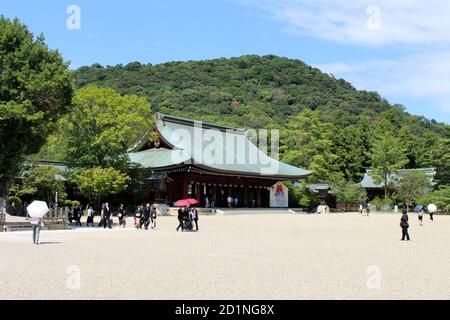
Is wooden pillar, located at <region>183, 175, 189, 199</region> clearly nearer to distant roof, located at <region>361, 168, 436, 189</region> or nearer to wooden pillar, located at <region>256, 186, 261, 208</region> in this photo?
wooden pillar, located at <region>256, 186, 261, 208</region>

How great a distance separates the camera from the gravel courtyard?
9031mm

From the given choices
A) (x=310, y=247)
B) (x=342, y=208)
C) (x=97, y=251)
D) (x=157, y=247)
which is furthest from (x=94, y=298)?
(x=342, y=208)

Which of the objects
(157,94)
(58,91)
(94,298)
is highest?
(157,94)

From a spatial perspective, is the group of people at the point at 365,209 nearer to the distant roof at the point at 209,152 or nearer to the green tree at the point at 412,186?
the distant roof at the point at 209,152

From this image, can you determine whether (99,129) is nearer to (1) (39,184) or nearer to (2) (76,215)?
(1) (39,184)

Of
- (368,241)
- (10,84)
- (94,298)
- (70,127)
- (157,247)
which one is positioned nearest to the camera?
(94,298)

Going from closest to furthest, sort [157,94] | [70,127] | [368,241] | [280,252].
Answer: [280,252] → [368,241] → [70,127] → [157,94]

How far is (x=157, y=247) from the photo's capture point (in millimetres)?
17219

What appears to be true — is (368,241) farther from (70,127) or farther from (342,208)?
(342,208)

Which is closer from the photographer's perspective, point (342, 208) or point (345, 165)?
point (342, 208)

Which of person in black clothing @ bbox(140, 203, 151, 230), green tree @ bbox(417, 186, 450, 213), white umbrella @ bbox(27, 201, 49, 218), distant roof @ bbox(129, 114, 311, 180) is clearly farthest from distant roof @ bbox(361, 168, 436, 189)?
white umbrella @ bbox(27, 201, 49, 218)

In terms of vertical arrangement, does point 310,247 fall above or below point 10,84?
below

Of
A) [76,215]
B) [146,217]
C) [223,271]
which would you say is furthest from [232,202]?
[223,271]

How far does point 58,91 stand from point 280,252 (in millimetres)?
15940
